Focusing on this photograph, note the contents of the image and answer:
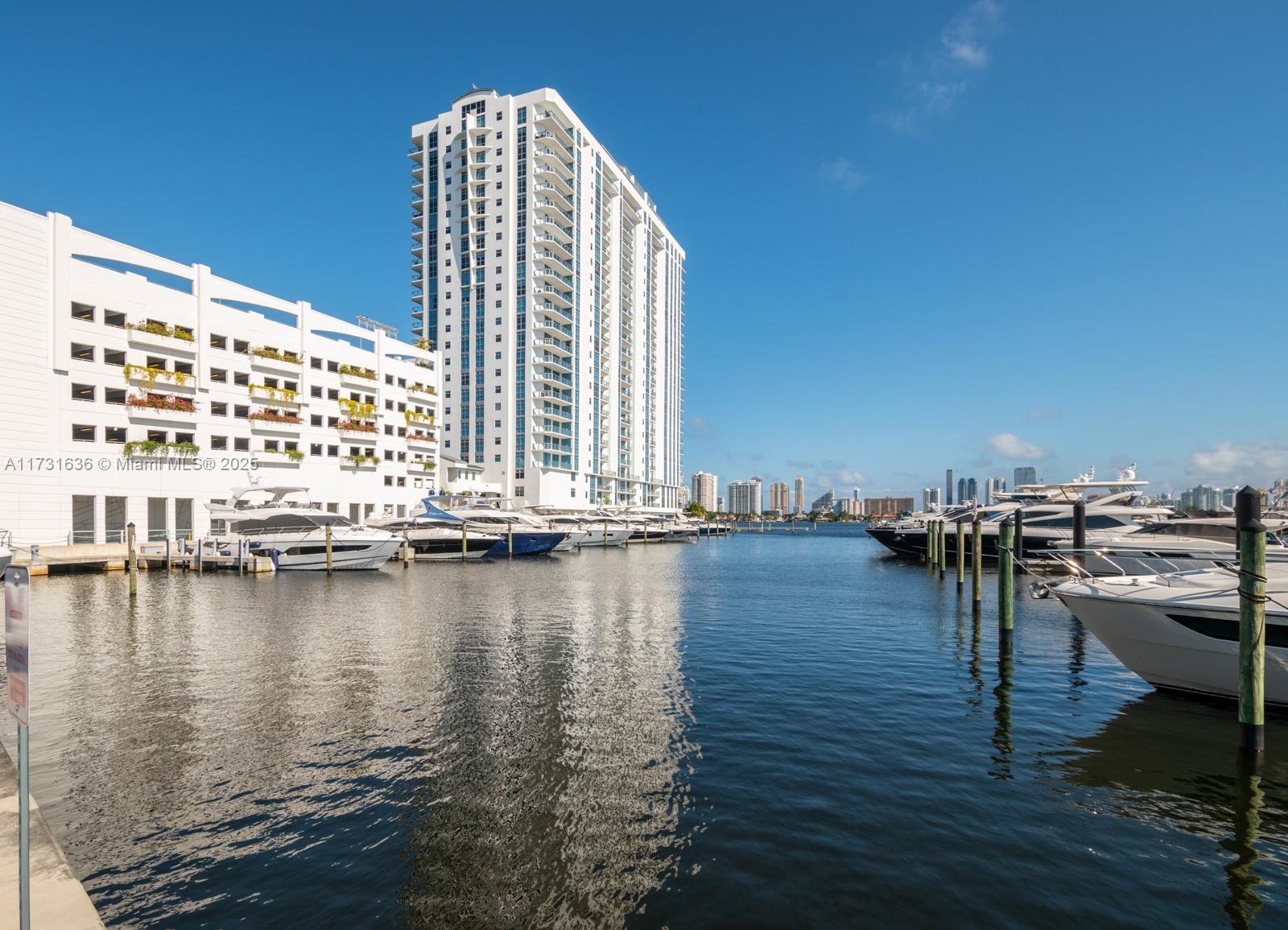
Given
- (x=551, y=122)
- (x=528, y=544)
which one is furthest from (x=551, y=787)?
(x=551, y=122)

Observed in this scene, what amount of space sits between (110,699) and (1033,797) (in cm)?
1799

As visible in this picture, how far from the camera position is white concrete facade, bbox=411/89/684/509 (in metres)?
96.6

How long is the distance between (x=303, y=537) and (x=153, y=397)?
688 inches

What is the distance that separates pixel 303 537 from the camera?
40344 mm

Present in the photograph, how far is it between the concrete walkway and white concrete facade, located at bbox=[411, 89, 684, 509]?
3240 inches

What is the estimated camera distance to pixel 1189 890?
286 inches

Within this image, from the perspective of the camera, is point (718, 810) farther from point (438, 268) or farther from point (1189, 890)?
point (438, 268)

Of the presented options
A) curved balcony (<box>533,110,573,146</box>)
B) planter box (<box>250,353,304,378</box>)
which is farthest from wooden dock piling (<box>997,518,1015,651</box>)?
curved balcony (<box>533,110,573,146</box>)

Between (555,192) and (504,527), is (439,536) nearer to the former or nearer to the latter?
(504,527)

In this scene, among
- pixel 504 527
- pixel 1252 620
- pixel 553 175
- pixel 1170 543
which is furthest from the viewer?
pixel 553 175

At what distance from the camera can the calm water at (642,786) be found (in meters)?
7.05

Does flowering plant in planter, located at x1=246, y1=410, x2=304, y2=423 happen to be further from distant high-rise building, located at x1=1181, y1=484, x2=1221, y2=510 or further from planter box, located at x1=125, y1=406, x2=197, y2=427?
distant high-rise building, located at x1=1181, y1=484, x2=1221, y2=510

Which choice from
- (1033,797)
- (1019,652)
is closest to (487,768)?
(1033,797)

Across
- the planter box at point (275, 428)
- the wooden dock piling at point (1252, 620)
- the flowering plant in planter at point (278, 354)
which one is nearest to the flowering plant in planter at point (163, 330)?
the flowering plant in planter at point (278, 354)
